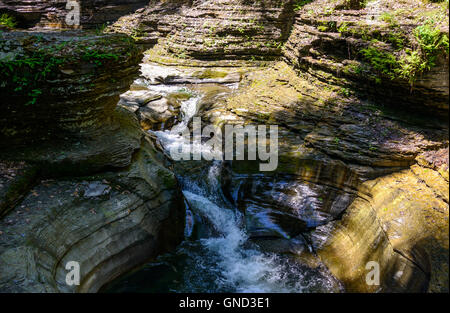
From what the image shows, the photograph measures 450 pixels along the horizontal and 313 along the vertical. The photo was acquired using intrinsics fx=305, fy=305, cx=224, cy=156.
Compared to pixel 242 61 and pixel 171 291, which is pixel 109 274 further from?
pixel 242 61

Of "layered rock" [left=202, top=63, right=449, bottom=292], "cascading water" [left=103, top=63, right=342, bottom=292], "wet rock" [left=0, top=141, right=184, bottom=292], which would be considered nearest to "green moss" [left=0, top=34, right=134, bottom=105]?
"wet rock" [left=0, top=141, right=184, bottom=292]

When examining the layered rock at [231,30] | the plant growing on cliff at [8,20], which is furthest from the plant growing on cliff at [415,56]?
the plant growing on cliff at [8,20]

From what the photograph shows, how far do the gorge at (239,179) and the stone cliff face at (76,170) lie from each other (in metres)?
0.02

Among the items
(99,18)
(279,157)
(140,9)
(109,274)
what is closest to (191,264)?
(109,274)

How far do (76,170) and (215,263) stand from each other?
2.95 metres

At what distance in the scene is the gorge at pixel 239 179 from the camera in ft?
14.5

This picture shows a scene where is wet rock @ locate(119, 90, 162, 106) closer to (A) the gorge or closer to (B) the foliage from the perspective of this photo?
(A) the gorge

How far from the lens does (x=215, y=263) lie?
557 centimetres

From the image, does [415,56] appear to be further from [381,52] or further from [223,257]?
[223,257]

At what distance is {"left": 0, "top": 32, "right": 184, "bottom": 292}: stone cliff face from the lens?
4.42 metres

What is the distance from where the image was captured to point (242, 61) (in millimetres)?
11125

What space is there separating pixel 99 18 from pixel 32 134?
497 inches

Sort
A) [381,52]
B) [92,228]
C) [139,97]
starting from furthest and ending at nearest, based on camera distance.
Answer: [139,97], [381,52], [92,228]

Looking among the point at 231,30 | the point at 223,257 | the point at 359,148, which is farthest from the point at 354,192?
the point at 231,30
